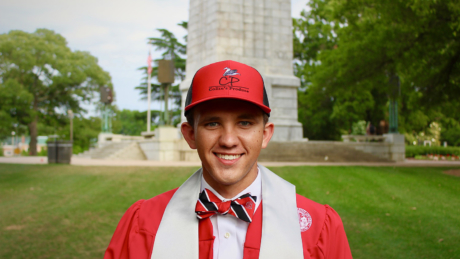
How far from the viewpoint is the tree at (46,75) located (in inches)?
1235

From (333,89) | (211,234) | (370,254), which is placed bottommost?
(370,254)

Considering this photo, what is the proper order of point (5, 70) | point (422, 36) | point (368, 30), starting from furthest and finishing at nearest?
1. point (5, 70)
2. point (368, 30)
3. point (422, 36)


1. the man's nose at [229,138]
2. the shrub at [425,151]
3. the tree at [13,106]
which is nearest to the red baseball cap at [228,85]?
the man's nose at [229,138]

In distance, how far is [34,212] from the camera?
775 centimetres

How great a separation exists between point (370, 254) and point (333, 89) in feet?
33.1

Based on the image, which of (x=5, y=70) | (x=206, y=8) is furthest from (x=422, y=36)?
(x=5, y=70)

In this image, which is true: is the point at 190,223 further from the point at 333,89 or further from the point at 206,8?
the point at 206,8

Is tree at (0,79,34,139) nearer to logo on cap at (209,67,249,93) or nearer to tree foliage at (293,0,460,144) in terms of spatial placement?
tree foliage at (293,0,460,144)

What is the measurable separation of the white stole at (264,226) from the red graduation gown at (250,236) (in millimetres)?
61

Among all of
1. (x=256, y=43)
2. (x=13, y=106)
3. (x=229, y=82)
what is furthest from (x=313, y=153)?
(x=13, y=106)

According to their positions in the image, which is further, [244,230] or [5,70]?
[5,70]

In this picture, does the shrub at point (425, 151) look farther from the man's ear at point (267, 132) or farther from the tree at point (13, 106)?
the tree at point (13, 106)

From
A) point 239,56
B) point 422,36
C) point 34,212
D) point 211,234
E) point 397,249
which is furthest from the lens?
point 239,56

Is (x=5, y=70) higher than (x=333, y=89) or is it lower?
higher
